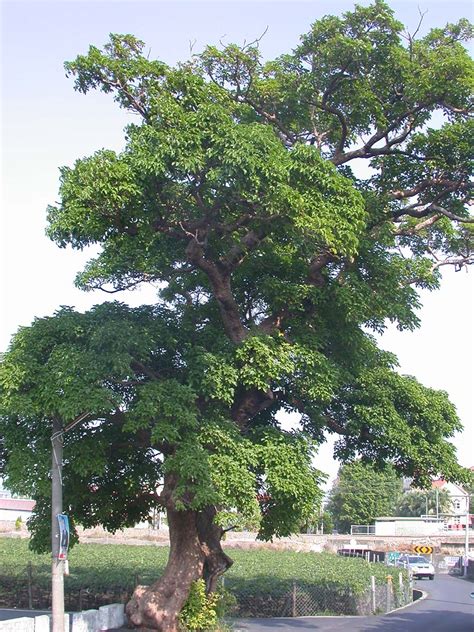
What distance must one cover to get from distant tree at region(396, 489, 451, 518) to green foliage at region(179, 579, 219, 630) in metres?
97.9

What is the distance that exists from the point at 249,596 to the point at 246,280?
1096cm

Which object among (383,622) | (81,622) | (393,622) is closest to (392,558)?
(393,622)

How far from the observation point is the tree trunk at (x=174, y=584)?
18281 mm

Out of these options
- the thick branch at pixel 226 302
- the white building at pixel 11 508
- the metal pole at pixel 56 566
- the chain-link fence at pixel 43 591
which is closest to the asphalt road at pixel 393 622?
the chain-link fence at pixel 43 591

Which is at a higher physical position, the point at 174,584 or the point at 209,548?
the point at 209,548

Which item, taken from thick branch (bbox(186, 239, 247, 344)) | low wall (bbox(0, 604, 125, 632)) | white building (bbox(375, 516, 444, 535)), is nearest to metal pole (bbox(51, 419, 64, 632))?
low wall (bbox(0, 604, 125, 632))

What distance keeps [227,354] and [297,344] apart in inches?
63.9

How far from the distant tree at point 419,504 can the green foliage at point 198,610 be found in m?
97.9

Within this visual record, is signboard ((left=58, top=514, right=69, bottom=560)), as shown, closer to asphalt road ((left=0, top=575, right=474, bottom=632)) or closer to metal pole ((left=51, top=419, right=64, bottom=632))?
metal pole ((left=51, top=419, right=64, bottom=632))

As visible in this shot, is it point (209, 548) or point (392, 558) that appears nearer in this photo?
point (209, 548)

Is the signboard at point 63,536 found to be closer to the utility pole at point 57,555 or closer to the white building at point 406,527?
the utility pole at point 57,555

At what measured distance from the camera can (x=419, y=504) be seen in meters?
114

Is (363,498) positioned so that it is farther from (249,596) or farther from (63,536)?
(63,536)

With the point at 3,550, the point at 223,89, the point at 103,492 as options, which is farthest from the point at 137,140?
the point at 3,550
